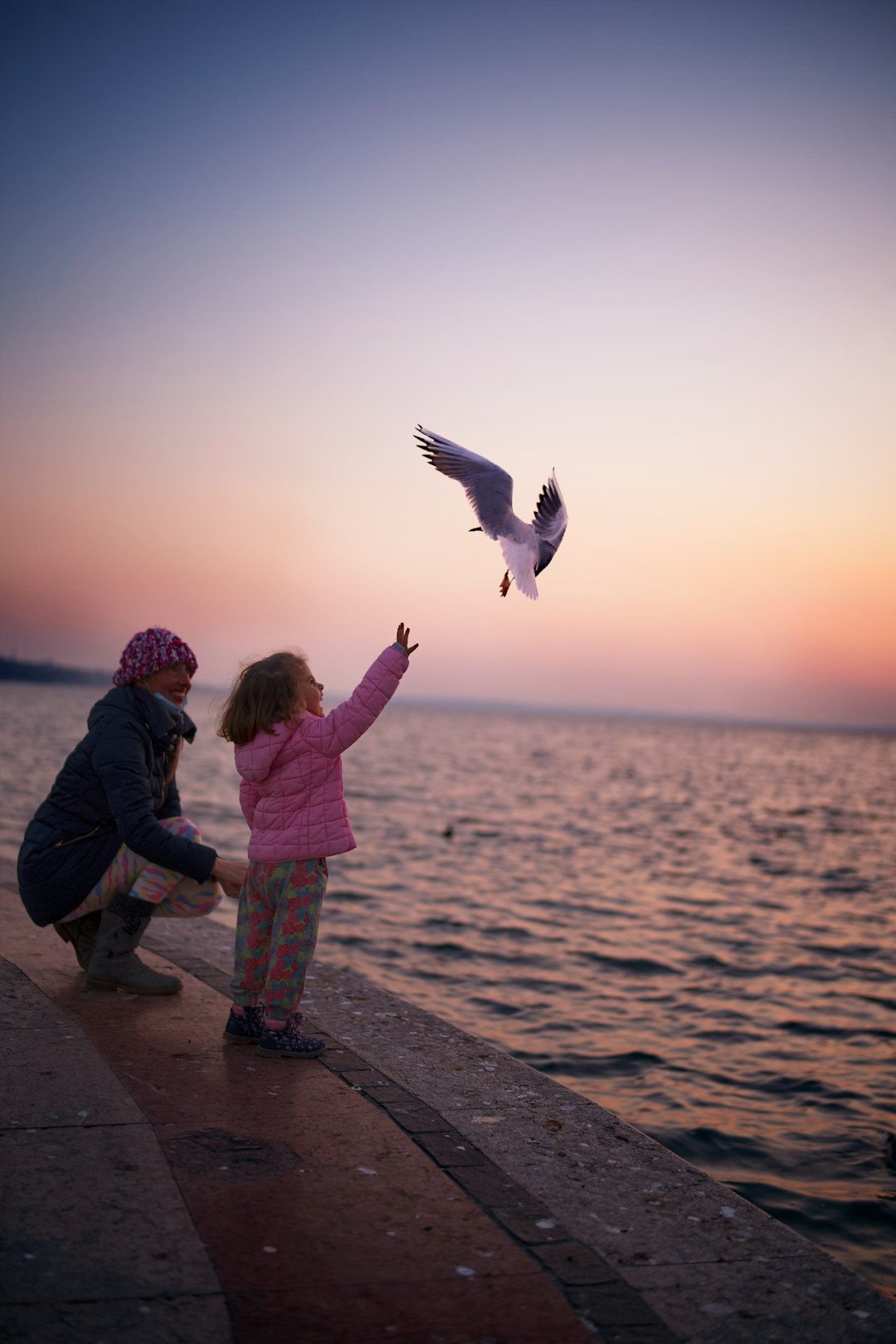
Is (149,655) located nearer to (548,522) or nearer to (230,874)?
(230,874)

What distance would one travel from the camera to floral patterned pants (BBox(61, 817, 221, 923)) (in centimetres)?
497

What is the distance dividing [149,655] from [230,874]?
1.13 metres

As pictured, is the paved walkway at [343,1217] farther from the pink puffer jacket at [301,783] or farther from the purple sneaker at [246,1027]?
the pink puffer jacket at [301,783]

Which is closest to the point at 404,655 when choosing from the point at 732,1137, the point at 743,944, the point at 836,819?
the point at 732,1137

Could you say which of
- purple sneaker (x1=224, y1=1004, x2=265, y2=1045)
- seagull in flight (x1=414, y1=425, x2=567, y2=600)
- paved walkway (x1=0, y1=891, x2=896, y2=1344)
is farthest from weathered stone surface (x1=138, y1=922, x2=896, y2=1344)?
seagull in flight (x1=414, y1=425, x2=567, y2=600)

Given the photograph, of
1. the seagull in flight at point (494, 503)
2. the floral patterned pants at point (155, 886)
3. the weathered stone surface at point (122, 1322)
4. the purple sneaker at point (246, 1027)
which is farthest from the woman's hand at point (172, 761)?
the weathered stone surface at point (122, 1322)

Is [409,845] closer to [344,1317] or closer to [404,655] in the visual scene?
[404,655]

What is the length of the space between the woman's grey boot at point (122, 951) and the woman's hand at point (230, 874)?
0.44 metres

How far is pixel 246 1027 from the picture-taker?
445 cm

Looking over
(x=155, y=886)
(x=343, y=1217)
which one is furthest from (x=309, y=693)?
(x=343, y=1217)

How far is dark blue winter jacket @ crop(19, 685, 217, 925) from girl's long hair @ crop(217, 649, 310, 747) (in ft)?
2.39

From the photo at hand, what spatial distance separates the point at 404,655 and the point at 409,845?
43.4 ft

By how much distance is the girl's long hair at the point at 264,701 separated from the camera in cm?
430

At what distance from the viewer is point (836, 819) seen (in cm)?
2620
